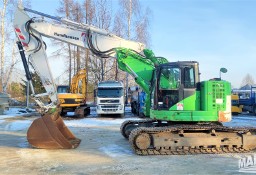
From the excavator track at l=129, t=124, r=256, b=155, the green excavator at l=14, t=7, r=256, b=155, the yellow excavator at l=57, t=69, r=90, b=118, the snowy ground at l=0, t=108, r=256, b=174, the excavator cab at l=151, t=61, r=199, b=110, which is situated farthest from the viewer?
the yellow excavator at l=57, t=69, r=90, b=118

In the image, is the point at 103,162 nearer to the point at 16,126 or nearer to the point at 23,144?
the point at 23,144

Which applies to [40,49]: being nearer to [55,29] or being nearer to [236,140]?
[55,29]

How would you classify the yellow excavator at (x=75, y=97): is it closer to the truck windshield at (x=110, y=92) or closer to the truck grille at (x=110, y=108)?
the truck grille at (x=110, y=108)

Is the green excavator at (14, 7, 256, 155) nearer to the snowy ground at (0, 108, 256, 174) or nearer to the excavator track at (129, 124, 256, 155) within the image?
the excavator track at (129, 124, 256, 155)

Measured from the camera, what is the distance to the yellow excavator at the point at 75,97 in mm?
23016

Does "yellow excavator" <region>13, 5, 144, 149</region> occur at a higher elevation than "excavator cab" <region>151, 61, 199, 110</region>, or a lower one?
higher

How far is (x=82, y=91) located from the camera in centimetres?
2625

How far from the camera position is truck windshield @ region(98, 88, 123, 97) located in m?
22.5

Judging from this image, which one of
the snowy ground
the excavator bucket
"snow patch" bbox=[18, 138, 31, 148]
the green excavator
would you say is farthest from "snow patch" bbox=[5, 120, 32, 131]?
the excavator bucket

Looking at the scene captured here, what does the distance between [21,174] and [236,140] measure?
609 centimetres

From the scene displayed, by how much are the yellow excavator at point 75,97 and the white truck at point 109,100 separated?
137 centimetres

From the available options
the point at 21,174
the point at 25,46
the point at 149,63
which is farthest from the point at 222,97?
the point at 25,46

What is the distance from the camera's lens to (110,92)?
74.1 feet

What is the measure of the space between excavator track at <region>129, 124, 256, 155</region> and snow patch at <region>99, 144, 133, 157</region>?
411 millimetres
